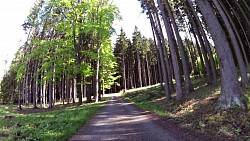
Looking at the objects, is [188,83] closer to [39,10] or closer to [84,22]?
[84,22]

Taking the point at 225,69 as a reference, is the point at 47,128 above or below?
below

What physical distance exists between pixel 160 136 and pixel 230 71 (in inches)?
173

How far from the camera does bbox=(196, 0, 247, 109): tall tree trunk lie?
31.5ft

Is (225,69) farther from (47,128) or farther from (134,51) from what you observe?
(134,51)

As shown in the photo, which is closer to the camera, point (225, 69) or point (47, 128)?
point (225, 69)

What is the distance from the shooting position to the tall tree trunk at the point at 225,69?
9.60m

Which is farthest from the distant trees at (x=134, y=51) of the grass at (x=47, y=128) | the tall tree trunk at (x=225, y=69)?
the tall tree trunk at (x=225, y=69)

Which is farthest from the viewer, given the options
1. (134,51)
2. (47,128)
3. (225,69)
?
(134,51)

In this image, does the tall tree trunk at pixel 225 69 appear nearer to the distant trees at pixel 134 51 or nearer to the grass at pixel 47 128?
the grass at pixel 47 128

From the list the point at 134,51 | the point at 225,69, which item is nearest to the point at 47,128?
the point at 225,69

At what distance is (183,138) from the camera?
7.63 m

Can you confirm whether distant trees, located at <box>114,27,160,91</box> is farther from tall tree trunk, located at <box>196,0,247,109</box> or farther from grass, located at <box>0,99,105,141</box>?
tall tree trunk, located at <box>196,0,247,109</box>

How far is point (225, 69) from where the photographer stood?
32.9 ft

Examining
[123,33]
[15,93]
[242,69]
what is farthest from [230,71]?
[15,93]
